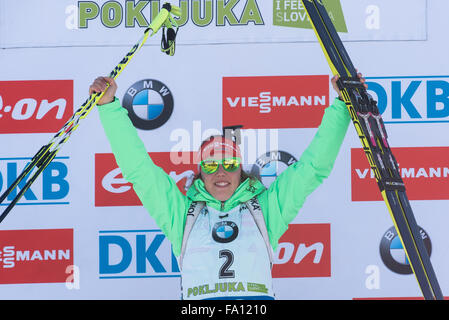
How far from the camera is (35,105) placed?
2.96 meters

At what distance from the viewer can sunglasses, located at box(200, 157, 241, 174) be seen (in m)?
2.44

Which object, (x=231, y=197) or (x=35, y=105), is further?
(x=35, y=105)

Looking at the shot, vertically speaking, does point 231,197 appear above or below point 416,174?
below

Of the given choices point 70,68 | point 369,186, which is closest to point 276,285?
point 369,186

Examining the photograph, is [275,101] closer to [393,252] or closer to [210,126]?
[210,126]

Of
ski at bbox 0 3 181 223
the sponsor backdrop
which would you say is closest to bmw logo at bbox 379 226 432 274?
the sponsor backdrop

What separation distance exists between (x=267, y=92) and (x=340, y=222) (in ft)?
2.18

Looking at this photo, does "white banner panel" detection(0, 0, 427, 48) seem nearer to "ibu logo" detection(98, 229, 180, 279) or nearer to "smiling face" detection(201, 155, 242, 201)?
"smiling face" detection(201, 155, 242, 201)

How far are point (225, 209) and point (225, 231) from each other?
0.28 ft

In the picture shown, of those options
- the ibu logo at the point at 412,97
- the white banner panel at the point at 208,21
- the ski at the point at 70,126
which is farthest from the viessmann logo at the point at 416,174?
the ski at the point at 70,126

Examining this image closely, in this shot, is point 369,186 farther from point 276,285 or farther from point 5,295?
point 5,295

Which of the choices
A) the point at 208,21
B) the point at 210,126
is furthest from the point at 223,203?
the point at 208,21

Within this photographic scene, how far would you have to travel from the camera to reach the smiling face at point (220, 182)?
2434 millimetres

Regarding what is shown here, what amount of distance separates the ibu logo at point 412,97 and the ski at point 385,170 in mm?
564
